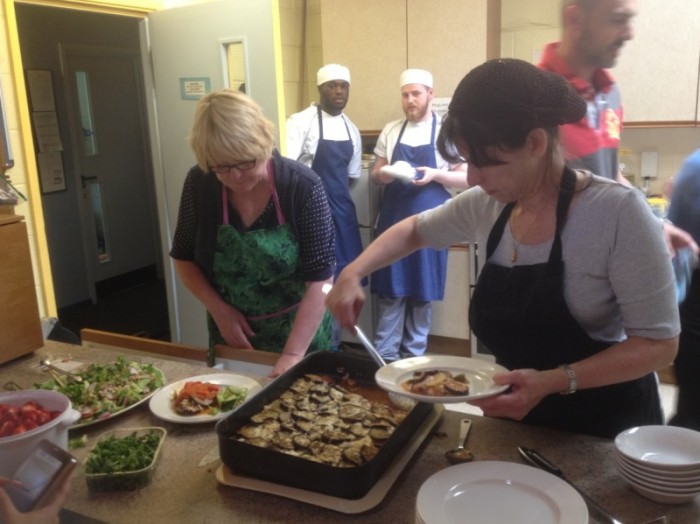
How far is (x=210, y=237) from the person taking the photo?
176 centimetres

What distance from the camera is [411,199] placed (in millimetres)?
3445

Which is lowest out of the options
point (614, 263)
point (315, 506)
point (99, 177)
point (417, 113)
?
point (315, 506)

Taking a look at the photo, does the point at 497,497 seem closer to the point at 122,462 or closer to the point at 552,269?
the point at 552,269

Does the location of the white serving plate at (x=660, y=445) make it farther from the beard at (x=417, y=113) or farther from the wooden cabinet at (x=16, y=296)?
the beard at (x=417, y=113)

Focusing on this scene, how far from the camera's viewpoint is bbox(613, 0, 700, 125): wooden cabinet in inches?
117

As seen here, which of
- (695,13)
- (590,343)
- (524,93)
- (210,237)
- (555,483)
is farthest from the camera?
(695,13)

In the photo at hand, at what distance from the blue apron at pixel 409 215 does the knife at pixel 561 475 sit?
2.36 metres

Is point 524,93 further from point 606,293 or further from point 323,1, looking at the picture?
point 323,1

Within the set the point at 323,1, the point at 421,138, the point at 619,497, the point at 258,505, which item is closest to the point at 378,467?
the point at 258,505

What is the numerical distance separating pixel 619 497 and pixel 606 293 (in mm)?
338

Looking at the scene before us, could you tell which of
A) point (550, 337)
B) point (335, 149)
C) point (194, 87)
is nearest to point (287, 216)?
point (550, 337)

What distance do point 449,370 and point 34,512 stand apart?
0.72m

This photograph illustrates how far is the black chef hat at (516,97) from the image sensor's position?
1.08 metres

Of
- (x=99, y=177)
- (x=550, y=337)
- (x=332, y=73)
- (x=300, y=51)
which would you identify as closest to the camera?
(x=550, y=337)
